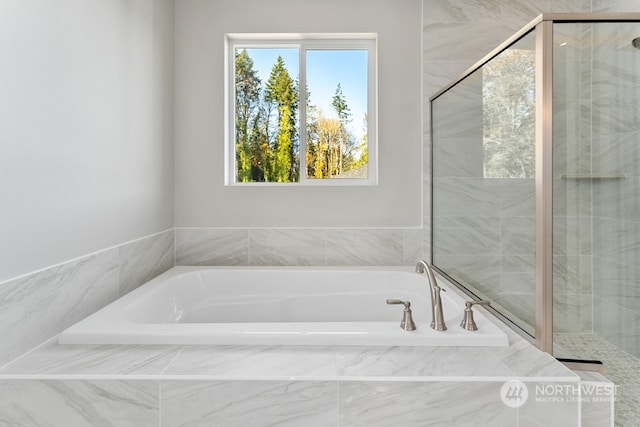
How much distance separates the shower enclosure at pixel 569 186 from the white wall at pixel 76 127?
173 cm

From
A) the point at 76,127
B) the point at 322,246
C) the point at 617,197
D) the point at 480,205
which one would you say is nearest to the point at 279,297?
the point at 322,246

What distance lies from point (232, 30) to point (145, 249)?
61.5 inches

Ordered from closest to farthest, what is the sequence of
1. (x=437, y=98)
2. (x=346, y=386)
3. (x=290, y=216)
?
(x=346, y=386)
(x=437, y=98)
(x=290, y=216)

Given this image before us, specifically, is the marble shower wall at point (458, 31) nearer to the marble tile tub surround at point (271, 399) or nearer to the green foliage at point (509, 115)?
the green foliage at point (509, 115)

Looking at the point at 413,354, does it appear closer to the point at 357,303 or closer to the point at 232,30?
the point at 357,303

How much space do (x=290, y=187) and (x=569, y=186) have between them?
1634 mm

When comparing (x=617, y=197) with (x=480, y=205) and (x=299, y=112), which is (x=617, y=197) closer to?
(x=480, y=205)

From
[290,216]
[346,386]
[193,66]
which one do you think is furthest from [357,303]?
[193,66]

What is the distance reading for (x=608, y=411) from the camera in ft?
3.48

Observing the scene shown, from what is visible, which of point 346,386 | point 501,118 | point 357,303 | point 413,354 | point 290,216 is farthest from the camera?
point 290,216

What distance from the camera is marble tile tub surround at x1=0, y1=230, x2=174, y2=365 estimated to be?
3.80 feet

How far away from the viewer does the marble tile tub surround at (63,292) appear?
1157 millimetres

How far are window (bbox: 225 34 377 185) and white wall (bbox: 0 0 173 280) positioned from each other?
0.59 metres

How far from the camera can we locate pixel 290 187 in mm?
2533
